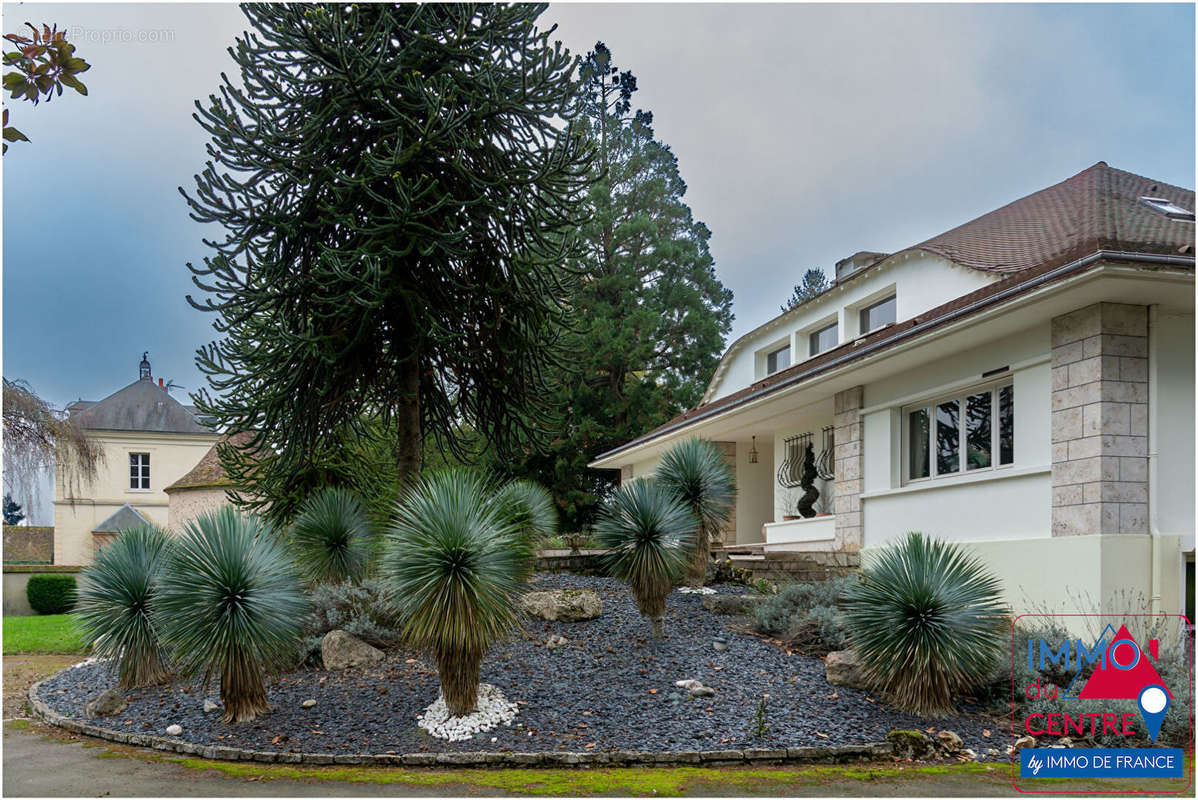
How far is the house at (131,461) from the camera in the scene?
37.9 m

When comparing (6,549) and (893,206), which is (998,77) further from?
(6,549)

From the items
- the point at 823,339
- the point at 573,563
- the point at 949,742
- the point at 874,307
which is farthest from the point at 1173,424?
the point at 823,339

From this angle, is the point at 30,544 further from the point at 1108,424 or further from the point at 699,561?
the point at 1108,424

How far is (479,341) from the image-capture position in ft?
37.1

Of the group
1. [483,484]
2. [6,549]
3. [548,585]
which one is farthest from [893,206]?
[6,549]

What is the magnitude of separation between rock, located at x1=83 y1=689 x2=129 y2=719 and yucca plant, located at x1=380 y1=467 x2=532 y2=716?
3.62 metres

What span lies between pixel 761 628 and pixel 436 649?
438 cm

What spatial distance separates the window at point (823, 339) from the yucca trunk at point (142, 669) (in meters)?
12.5

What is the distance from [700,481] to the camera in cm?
1107

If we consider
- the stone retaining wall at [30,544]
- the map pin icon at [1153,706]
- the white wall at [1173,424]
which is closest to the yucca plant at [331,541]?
the map pin icon at [1153,706]

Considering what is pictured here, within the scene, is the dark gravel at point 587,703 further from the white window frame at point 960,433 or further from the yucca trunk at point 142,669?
the white window frame at point 960,433

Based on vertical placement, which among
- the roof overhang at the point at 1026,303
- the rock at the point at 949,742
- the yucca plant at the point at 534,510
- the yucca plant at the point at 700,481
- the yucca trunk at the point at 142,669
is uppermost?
the roof overhang at the point at 1026,303

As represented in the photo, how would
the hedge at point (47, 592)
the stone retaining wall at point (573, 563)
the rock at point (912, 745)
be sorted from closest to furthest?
the rock at point (912, 745)
the stone retaining wall at point (573, 563)
the hedge at point (47, 592)

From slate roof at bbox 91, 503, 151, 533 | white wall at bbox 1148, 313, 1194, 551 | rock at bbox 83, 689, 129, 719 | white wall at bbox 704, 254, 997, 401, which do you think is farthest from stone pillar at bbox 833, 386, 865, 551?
slate roof at bbox 91, 503, 151, 533
